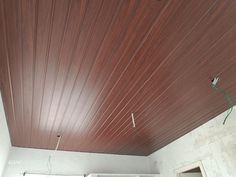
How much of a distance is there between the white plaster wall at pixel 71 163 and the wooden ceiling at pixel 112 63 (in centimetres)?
44

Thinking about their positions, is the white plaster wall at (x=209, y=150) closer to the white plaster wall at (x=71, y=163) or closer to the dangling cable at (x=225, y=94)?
the dangling cable at (x=225, y=94)

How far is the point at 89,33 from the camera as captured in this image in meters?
1.33

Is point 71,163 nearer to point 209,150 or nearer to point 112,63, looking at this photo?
point 209,150

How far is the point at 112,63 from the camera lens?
5.19 ft

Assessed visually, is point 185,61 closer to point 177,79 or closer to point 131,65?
point 177,79

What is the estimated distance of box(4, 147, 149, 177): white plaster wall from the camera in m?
2.78

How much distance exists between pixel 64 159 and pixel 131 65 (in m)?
2.16

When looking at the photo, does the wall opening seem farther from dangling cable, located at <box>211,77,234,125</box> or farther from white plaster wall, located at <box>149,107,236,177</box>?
dangling cable, located at <box>211,77,234,125</box>

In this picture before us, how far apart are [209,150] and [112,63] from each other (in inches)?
72.1

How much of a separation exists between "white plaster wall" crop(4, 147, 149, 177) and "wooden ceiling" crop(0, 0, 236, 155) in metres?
0.44

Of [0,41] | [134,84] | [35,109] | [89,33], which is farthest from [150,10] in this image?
[35,109]

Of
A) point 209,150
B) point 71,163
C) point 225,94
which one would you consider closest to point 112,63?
point 225,94

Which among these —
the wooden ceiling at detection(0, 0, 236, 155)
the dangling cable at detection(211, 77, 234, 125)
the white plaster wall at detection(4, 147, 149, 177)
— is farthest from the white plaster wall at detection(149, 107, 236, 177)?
the white plaster wall at detection(4, 147, 149, 177)

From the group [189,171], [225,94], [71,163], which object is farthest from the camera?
[71,163]
